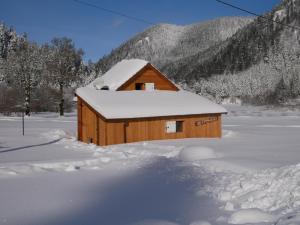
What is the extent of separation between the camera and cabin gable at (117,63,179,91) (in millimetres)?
28062

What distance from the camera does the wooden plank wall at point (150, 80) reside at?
28047 millimetres

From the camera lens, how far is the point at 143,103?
81.7 feet

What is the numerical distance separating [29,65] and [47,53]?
309 cm

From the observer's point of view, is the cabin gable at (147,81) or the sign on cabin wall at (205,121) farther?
the cabin gable at (147,81)

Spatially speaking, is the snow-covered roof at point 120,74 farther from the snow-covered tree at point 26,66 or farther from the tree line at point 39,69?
the snow-covered tree at point 26,66

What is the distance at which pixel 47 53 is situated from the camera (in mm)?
51094

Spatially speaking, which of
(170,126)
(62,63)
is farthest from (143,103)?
(62,63)

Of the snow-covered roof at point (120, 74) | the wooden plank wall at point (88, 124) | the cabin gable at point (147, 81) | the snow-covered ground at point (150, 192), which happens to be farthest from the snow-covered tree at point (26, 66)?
the snow-covered ground at point (150, 192)

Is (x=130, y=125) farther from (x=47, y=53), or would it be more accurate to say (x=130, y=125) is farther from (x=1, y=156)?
(x=47, y=53)

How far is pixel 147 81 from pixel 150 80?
0.89 ft

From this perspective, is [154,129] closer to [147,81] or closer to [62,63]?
[147,81]

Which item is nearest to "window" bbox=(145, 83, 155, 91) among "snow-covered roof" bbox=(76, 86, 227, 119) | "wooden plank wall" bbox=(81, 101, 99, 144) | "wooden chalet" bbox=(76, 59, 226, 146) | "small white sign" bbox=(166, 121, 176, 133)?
"wooden chalet" bbox=(76, 59, 226, 146)

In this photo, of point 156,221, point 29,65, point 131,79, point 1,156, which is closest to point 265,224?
A: point 156,221

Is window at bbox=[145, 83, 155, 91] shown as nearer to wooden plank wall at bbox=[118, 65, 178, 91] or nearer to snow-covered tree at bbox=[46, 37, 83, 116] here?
wooden plank wall at bbox=[118, 65, 178, 91]
